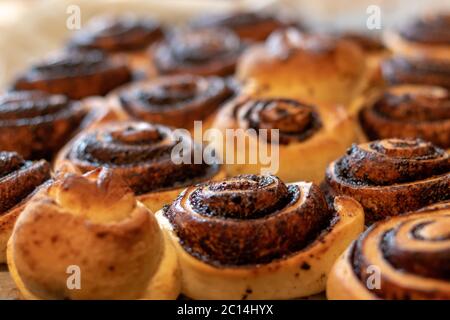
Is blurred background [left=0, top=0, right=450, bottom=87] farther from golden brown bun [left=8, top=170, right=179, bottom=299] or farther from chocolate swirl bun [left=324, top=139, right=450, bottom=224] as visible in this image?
golden brown bun [left=8, top=170, right=179, bottom=299]

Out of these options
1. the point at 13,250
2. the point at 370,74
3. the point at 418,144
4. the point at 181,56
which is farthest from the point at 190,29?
the point at 13,250

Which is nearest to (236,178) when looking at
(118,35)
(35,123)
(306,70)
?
(35,123)

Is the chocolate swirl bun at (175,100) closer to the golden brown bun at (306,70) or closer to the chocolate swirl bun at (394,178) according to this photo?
the golden brown bun at (306,70)

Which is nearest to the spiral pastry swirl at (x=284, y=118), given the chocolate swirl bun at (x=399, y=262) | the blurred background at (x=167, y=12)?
the chocolate swirl bun at (x=399, y=262)

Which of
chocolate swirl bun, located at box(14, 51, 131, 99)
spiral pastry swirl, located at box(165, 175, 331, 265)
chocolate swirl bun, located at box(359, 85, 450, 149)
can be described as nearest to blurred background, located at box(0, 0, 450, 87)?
chocolate swirl bun, located at box(14, 51, 131, 99)

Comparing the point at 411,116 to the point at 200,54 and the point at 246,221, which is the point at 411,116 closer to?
the point at 246,221

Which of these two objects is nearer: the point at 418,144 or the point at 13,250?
the point at 13,250

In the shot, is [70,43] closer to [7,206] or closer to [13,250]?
[7,206]
